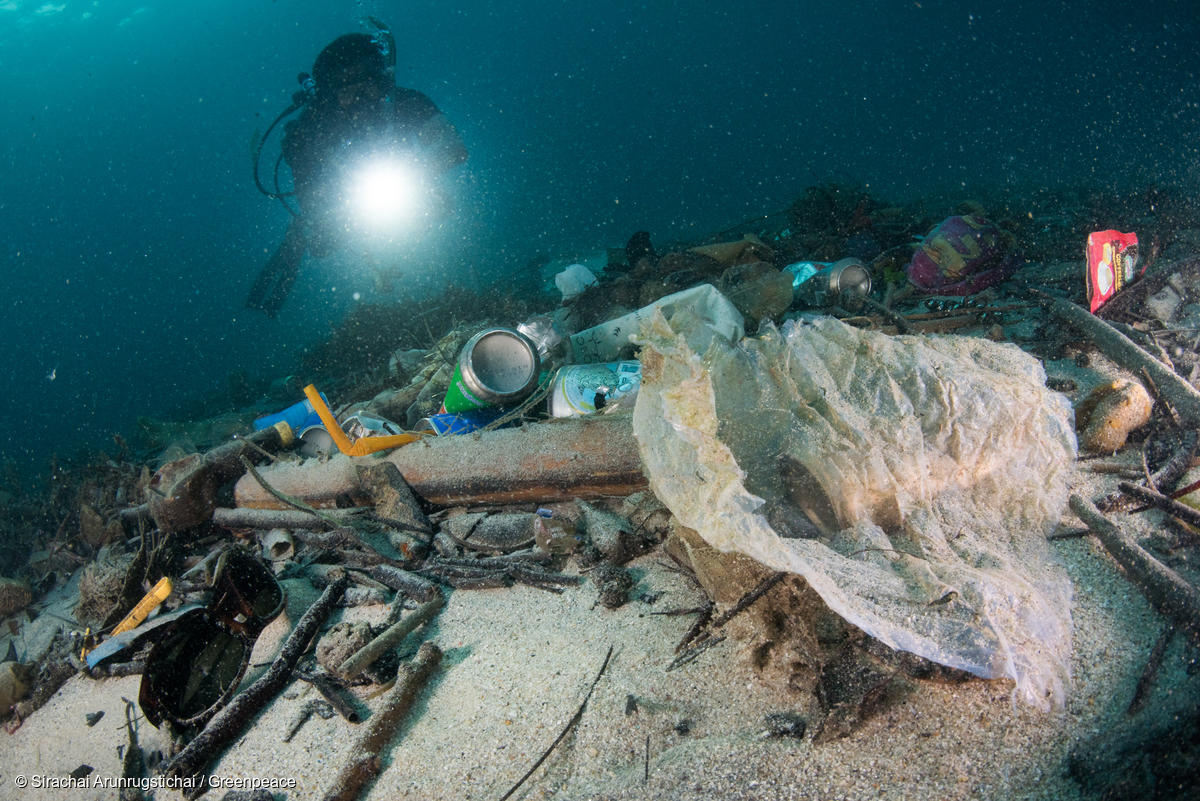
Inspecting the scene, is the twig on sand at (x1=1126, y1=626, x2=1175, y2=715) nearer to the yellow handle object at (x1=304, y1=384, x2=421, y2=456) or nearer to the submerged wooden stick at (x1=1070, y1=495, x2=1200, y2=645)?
the submerged wooden stick at (x1=1070, y1=495, x2=1200, y2=645)

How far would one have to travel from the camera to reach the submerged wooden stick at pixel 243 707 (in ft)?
6.84

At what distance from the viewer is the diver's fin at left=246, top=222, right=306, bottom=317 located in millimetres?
11695

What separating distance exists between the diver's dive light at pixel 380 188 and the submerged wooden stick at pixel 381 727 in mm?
12331

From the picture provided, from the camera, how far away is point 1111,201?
8039 mm

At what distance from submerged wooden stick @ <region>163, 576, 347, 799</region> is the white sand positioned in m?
0.06

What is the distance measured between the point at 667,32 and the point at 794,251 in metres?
135

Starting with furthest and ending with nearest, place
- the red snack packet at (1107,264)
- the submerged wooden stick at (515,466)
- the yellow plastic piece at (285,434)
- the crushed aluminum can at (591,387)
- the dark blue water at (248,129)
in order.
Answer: the dark blue water at (248,129) < the yellow plastic piece at (285,434) < the red snack packet at (1107,264) < the crushed aluminum can at (591,387) < the submerged wooden stick at (515,466)

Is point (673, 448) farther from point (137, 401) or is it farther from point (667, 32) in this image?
point (667, 32)

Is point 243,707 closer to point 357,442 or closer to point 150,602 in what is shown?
point 150,602

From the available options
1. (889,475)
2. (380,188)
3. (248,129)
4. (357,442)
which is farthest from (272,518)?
(248,129)

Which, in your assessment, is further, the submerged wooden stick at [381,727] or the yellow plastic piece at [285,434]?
the yellow plastic piece at [285,434]

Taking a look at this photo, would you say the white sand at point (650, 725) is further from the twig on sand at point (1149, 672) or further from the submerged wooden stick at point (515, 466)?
the submerged wooden stick at point (515, 466)

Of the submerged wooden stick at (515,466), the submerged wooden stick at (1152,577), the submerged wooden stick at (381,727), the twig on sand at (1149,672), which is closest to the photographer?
the twig on sand at (1149,672)

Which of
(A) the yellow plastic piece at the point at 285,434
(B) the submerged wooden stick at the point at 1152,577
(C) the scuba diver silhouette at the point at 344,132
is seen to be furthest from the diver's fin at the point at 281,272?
(B) the submerged wooden stick at the point at 1152,577
